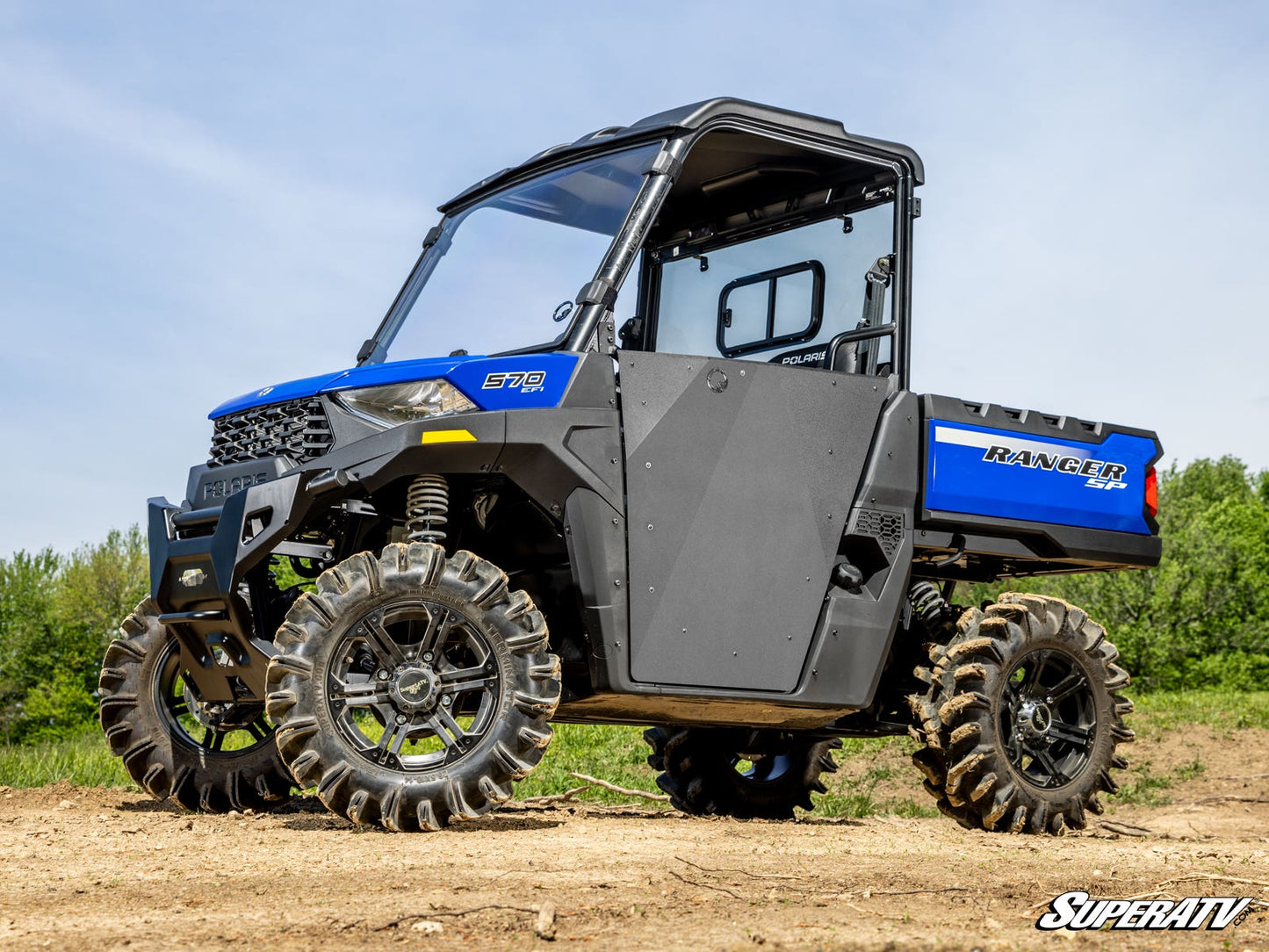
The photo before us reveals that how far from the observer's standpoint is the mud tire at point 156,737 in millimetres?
7031

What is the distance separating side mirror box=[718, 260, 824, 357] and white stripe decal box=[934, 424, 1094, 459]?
40.1 inches

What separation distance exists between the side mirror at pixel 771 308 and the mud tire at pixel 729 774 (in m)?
2.33

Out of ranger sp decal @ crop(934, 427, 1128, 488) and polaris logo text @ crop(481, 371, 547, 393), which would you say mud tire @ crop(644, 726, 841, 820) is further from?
polaris logo text @ crop(481, 371, 547, 393)

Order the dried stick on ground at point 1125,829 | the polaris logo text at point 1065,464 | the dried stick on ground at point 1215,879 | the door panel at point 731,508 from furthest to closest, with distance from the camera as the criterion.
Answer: the dried stick on ground at point 1125,829
the polaris logo text at point 1065,464
the door panel at point 731,508
the dried stick on ground at point 1215,879

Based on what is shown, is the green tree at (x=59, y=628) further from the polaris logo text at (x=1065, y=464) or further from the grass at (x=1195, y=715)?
the polaris logo text at (x=1065, y=464)

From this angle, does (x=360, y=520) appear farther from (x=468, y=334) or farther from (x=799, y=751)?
(x=799, y=751)

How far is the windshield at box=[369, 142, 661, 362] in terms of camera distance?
659 cm

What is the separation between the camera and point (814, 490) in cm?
672

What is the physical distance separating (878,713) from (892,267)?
238cm

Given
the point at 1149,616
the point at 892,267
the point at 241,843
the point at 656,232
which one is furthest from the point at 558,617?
the point at 1149,616

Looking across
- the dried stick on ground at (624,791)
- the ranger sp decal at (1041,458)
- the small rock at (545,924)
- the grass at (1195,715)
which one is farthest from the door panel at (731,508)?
the grass at (1195,715)

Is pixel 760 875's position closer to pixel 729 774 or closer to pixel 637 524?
pixel 637 524

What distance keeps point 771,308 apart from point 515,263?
173 centimetres
